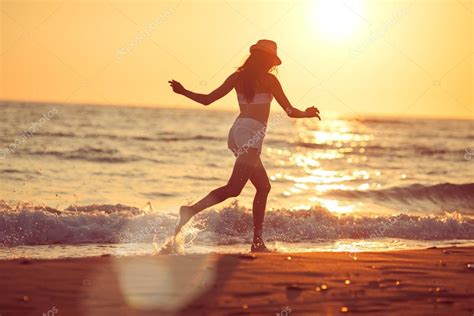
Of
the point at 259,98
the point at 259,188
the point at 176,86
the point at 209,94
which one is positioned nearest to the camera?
the point at 176,86

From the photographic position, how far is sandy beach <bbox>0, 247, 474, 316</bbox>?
652 centimetres

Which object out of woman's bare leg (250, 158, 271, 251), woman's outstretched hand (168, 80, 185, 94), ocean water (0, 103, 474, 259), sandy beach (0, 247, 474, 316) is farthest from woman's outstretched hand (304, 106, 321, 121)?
ocean water (0, 103, 474, 259)

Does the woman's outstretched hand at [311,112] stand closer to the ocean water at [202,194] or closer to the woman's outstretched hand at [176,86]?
the woman's outstretched hand at [176,86]

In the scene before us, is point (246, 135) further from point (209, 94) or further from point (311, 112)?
point (311, 112)

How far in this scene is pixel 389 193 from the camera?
70.5 feet

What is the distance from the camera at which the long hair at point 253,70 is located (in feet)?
29.8

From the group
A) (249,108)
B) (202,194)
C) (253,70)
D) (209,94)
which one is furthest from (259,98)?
(202,194)

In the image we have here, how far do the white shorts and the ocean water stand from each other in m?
1.53

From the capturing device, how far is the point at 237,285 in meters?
7.27

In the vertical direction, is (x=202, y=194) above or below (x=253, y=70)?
above

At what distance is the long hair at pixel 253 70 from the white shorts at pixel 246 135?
0.24 meters

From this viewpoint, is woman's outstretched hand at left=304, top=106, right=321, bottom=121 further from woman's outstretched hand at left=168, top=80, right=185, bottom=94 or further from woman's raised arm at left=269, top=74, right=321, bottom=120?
woman's outstretched hand at left=168, top=80, right=185, bottom=94

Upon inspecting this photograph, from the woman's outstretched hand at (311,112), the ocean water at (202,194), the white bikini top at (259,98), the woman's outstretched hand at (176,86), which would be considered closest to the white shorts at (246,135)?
the white bikini top at (259,98)

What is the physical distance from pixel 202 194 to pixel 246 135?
401 inches
